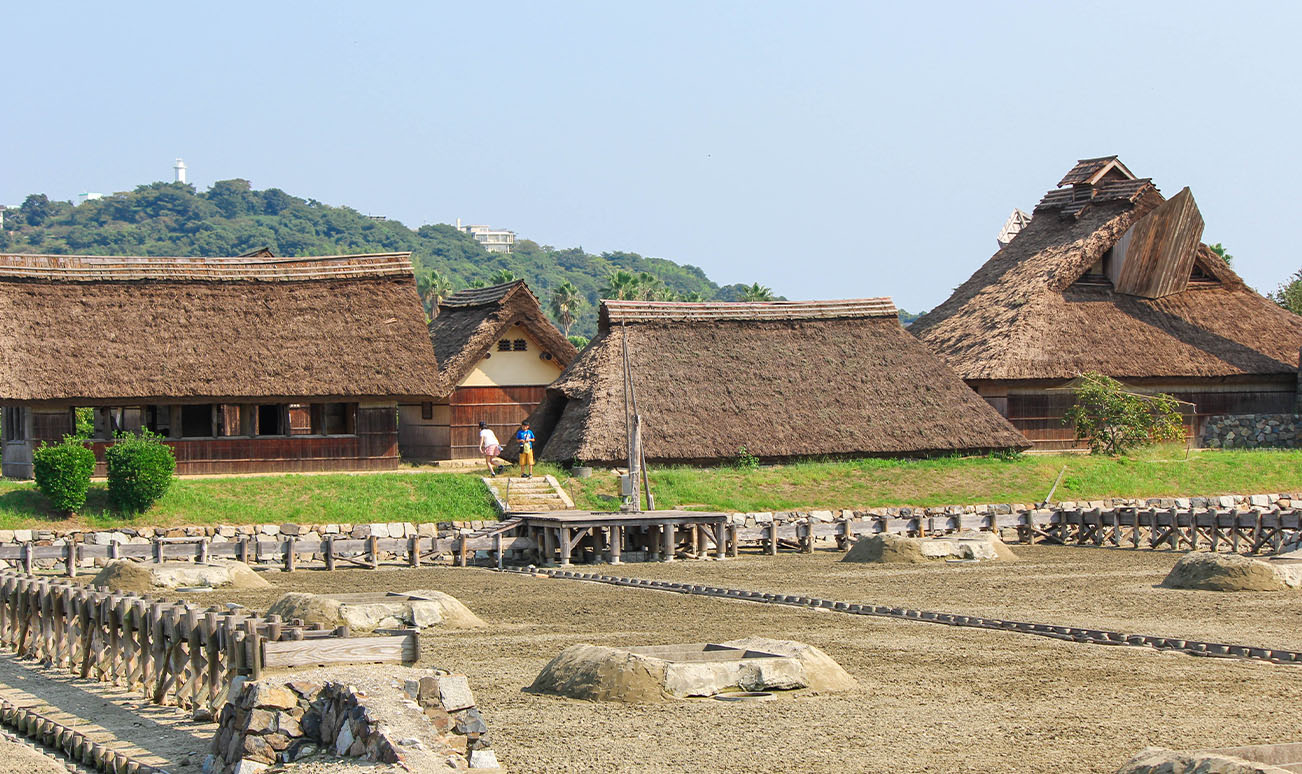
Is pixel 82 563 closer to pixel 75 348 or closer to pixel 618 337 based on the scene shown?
pixel 75 348

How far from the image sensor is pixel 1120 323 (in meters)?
41.5

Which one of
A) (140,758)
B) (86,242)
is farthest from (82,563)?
(86,242)

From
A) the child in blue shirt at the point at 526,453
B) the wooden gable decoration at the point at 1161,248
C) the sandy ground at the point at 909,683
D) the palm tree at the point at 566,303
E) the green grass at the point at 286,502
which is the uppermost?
the palm tree at the point at 566,303

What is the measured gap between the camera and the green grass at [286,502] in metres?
29.1

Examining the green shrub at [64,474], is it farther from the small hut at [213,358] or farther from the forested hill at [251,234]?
the forested hill at [251,234]

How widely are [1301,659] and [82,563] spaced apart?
20.2m

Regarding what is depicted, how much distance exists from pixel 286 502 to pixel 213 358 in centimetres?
476

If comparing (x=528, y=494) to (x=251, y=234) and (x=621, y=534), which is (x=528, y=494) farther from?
(x=251, y=234)

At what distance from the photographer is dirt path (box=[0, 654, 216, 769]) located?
11.7 m

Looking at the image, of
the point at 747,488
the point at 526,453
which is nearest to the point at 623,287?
the point at 526,453

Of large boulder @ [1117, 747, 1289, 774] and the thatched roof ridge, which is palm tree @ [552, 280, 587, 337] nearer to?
the thatched roof ridge

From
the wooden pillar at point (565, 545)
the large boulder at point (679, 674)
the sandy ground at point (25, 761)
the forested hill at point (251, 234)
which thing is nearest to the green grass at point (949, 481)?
the wooden pillar at point (565, 545)

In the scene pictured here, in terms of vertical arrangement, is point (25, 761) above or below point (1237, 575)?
below

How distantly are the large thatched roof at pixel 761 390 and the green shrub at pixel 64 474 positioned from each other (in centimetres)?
1009
